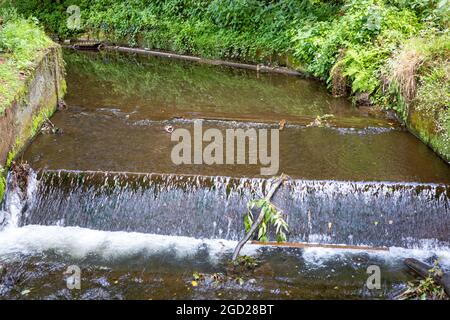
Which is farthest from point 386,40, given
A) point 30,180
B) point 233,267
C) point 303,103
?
point 30,180

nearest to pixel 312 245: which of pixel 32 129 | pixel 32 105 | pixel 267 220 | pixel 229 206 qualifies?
pixel 267 220

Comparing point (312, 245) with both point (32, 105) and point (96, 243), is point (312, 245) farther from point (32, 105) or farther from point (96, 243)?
point (32, 105)

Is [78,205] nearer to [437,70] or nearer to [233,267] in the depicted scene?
[233,267]

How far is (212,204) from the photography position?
6.97m

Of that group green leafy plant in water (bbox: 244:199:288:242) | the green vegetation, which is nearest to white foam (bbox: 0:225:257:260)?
green leafy plant in water (bbox: 244:199:288:242)

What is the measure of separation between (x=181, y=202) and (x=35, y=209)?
6.55ft

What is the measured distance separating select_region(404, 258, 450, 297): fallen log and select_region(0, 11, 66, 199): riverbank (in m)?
5.29

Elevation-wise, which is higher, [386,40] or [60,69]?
[386,40]

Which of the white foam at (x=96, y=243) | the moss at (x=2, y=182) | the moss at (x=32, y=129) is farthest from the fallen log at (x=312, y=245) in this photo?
the moss at (x=32, y=129)

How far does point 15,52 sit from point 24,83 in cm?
106

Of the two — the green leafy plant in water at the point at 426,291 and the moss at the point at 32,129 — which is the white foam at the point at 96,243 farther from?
the green leafy plant in water at the point at 426,291

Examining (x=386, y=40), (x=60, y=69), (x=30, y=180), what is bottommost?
(x=30, y=180)
